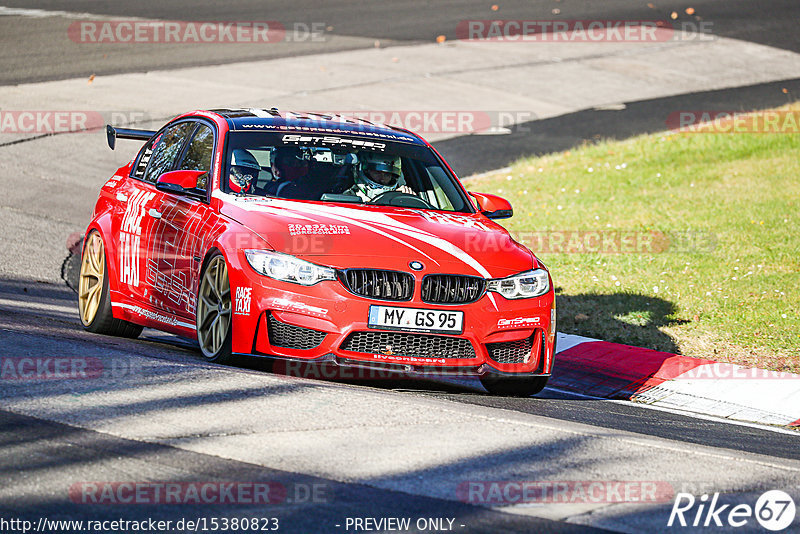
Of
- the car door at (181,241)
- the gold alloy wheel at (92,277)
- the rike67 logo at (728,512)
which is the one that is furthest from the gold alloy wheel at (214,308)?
the rike67 logo at (728,512)

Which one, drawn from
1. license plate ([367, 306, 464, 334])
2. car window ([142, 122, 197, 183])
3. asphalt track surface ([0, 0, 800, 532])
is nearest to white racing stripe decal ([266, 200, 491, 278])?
license plate ([367, 306, 464, 334])

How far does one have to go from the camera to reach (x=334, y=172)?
8195 mm

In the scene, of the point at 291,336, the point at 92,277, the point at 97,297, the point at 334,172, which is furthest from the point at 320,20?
the point at 291,336

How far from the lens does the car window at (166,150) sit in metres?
8.93

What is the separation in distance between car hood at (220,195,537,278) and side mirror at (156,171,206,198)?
12.7 inches

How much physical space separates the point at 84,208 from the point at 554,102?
11.0 metres

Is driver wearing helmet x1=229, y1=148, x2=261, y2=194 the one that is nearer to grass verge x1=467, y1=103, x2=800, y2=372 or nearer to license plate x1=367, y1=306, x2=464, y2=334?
license plate x1=367, y1=306, x2=464, y2=334

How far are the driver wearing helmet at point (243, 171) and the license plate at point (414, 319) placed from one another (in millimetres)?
1456

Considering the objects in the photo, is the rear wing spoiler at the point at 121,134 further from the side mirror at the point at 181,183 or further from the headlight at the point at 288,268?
the headlight at the point at 288,268

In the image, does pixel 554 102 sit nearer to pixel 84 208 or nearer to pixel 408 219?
pixel 84 208

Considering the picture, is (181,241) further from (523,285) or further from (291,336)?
(523,285)

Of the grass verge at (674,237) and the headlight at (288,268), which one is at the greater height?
the headlight at (288,268)

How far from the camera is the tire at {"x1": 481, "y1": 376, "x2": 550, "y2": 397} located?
7.75 metres

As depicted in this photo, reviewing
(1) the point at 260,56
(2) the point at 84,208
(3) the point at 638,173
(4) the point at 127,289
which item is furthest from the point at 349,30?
(4) the point at 127,289
